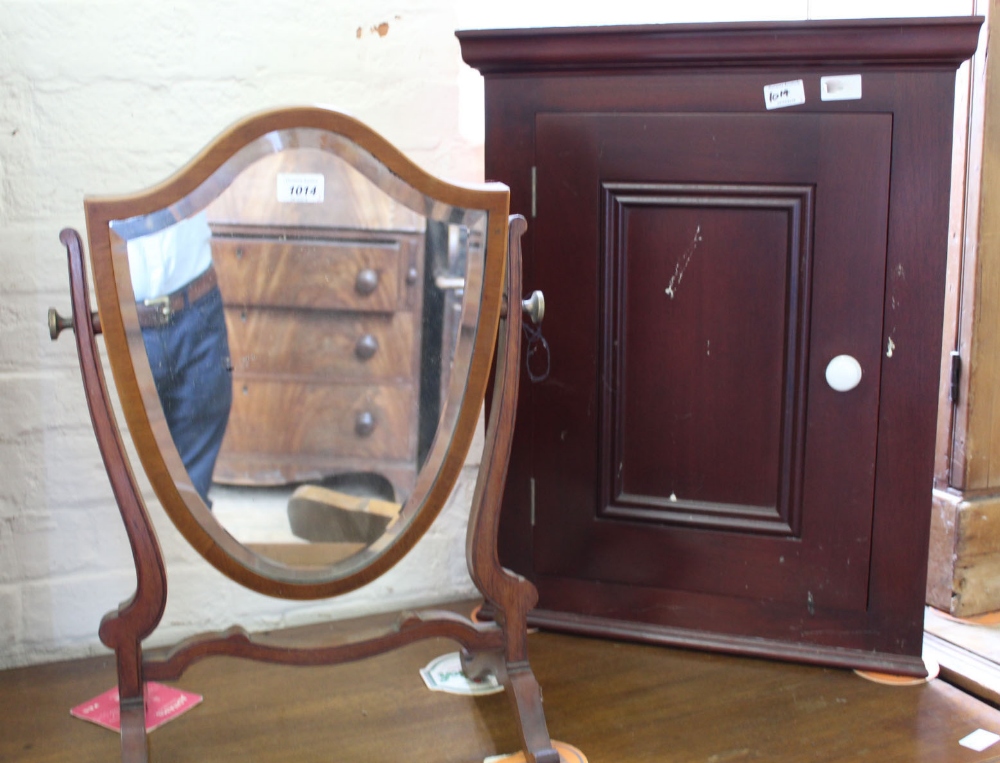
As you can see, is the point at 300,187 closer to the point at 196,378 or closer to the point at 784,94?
the point at 196,378

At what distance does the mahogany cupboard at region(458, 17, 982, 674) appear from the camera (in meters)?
1.57

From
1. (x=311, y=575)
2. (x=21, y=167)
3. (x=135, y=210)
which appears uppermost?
(x=21, y=167)

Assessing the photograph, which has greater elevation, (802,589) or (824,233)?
(824,233)

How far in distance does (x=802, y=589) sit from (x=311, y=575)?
846 millimetres

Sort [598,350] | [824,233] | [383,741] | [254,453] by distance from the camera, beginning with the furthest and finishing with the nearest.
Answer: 1. [598,350]
2. [824,233]
3. [383,741]
4. [254,453]

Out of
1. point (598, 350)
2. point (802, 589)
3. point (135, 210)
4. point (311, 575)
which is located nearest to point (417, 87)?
point (598, 350)

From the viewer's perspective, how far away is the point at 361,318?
1.36 meters

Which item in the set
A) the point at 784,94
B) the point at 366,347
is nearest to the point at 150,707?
the point at 366,347

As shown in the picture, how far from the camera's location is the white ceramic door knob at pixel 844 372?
1617 millimetres

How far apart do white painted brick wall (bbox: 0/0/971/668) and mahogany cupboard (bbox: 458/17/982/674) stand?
24 centimetres

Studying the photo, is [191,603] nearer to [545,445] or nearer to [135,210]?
[545,445]

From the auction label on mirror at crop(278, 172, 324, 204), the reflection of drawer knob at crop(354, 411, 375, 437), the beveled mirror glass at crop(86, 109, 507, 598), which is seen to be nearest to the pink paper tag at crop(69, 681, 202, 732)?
the beveled mirror glass at crop(86, 109, 507, 598)

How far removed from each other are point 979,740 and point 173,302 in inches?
51.7

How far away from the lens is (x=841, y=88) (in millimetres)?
1563
